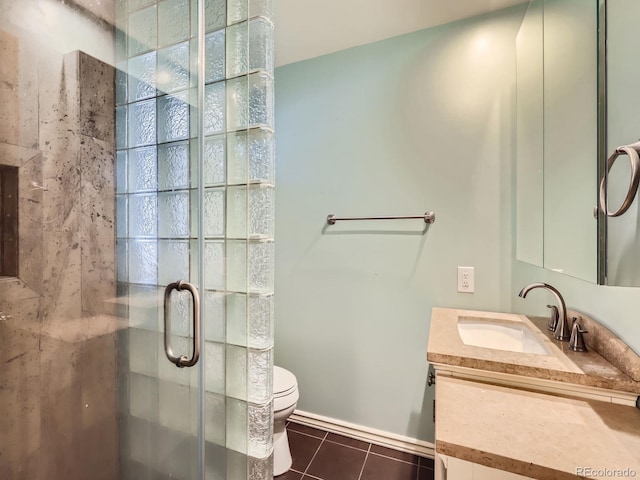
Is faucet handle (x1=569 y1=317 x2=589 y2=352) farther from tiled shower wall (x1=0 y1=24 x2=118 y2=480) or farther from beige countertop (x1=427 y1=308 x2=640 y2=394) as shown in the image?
tiled shower wall (x1=0 y1=24 x2=118 y2=480)

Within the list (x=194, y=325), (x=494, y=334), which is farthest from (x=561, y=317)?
(x=194, y=325)

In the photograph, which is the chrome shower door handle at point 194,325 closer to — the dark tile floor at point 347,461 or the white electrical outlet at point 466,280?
the dark tile floor at point 347,461

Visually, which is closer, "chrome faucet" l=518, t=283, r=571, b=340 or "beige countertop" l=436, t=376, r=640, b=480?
"beige countertop" l=436, t=376, r=640, b=480

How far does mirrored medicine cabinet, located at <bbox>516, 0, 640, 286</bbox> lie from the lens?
673 millimetres

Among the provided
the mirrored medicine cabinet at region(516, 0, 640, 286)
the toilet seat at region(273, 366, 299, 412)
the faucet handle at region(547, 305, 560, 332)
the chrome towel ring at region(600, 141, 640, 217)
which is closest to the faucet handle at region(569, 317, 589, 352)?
the faucet handle at region(547, 305, 560, 332)

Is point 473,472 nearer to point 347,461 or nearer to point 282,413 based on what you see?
point 282,413

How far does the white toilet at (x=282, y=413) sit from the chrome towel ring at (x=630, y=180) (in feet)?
4.61

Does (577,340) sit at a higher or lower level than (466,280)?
lower

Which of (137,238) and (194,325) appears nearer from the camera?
(194,325)

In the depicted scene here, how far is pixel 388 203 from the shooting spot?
1.66m

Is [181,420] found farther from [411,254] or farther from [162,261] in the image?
[411,254]

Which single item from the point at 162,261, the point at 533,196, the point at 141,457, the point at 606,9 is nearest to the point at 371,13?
the point at 606,9

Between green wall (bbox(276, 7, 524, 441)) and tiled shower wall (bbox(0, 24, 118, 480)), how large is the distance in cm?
100

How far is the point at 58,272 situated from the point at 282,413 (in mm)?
1106
